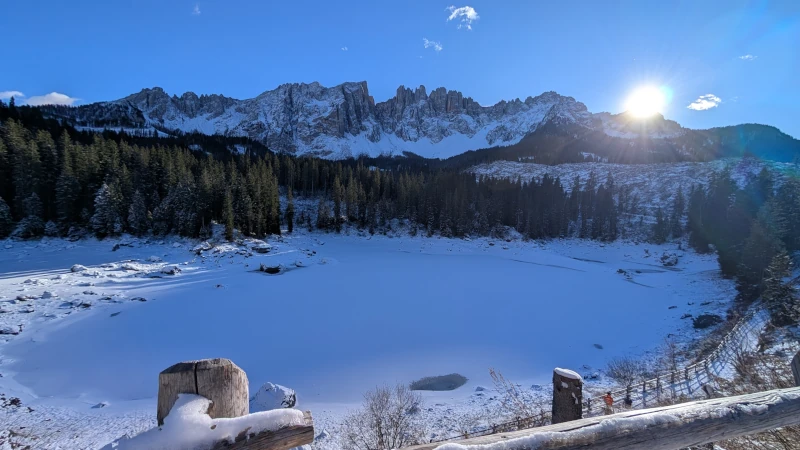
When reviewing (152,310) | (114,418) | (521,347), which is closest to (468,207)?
(521,347)

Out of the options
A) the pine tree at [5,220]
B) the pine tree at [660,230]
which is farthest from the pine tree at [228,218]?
the pine tree at [660,230]

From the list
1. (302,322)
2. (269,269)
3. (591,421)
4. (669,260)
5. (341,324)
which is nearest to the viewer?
(591,421)

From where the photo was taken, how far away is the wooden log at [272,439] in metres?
1.37

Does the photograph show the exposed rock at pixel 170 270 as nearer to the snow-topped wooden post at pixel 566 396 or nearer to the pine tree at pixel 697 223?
the snow-topped wooden post at pixel 566 396

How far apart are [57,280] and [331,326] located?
74.9ft

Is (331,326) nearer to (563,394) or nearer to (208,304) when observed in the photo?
(208,304)

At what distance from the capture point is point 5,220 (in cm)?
3488

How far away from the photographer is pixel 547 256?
50.6 meters

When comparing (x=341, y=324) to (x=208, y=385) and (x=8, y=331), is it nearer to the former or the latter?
(x=8, y=331)

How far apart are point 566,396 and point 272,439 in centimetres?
260

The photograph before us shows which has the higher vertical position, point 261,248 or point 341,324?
point 261,248

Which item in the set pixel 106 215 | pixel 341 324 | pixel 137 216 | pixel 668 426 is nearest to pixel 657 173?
pixel 341 324

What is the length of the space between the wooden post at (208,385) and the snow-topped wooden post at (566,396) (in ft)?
8.49

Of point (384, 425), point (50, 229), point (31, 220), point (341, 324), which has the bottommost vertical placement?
point (341, 324)
